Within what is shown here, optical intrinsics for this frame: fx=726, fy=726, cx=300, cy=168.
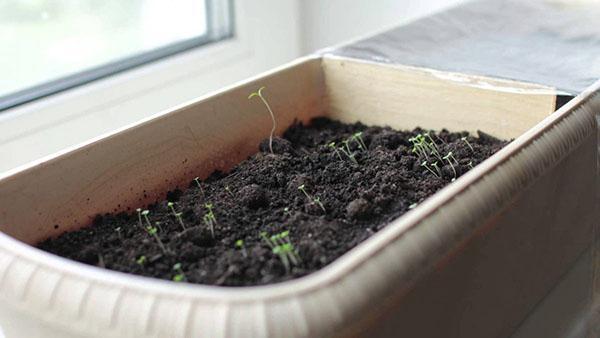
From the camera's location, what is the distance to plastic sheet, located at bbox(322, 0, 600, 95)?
1191 millimetres

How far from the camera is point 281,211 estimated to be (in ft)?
3.02

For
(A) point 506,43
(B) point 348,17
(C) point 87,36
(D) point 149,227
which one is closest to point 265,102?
(D) point 149,227

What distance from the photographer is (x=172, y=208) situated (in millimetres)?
954

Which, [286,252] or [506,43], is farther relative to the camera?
[506,43]

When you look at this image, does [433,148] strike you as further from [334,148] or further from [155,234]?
[155,234]

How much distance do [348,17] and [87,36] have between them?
0.76 metres

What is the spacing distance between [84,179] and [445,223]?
479 millimetres

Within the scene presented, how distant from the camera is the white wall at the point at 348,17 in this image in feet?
6.40

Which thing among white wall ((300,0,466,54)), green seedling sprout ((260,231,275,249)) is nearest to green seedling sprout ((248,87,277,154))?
green seedling sprout ((260,231,275,249))

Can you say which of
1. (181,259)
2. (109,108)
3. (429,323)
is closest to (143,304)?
(181,259)

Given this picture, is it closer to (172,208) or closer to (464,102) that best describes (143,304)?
(172,208)

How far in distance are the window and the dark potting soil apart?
630 millimetres

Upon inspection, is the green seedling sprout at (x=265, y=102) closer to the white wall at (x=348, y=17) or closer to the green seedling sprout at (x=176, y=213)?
the green seedling sprout at (x=176, y=213)

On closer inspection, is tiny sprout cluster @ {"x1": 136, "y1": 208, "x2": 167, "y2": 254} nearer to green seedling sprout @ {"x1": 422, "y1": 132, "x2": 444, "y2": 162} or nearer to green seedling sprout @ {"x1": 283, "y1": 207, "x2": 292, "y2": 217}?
green seedling sprout @ {"x1": 283, "y1": 207, "x2": 292, "y2": 217}
